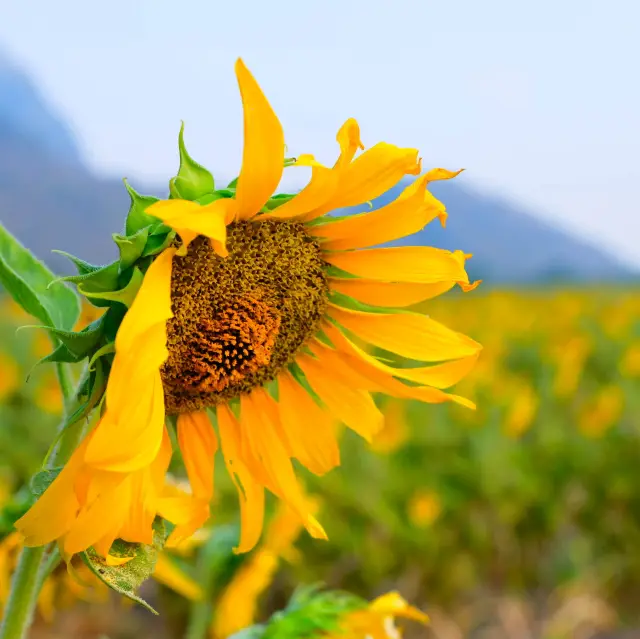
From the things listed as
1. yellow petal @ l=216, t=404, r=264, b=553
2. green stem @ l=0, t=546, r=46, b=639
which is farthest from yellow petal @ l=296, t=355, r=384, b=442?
green stem @ l=0, t=546, r=46, b=639

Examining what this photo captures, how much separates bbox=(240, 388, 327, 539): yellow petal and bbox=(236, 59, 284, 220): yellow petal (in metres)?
0.27

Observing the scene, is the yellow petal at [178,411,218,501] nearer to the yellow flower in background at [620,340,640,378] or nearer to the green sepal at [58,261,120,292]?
the green sepal at [58,261,120,292]

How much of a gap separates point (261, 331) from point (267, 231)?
0.34 ft

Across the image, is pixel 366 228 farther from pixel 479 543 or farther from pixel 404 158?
pixel 479 543

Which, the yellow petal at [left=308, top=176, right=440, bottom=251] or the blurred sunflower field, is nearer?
the yellow petal at [left=308, top=176, right=440, bottom=251]

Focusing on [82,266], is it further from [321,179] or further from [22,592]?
[22,592]

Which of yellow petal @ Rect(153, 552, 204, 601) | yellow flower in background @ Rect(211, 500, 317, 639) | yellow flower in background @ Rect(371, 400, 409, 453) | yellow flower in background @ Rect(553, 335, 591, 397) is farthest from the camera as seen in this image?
yellow flower in background @ Rect(553, 335, 591, 397)

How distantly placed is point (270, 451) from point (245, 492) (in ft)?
0.18

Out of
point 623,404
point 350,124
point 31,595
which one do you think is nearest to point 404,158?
point 350,124

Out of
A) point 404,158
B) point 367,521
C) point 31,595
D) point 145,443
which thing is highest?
point 404,158

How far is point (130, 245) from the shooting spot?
630 millimetres

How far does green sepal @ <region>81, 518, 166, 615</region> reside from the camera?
2.10 feet

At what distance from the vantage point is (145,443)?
60 centimetres

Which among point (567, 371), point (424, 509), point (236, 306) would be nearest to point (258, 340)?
point (236, 306)
